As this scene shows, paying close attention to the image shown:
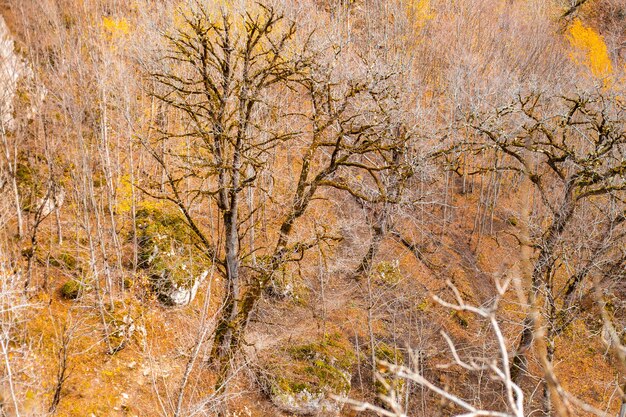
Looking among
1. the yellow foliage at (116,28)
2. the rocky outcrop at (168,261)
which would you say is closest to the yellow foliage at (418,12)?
the yellow foliage at (116,28)

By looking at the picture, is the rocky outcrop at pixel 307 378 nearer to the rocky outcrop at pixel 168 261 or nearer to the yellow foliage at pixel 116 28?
the rocky outcrop at pixel 168 261

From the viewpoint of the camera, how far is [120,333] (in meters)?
11.3

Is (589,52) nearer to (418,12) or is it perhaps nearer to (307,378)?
(418,12)

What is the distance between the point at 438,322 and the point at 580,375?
5.24m

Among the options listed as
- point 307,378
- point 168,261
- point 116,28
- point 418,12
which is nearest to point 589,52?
point 418,12

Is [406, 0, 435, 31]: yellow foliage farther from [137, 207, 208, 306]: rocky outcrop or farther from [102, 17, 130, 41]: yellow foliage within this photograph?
[137, 207, 208, 306]: rocky outcrop

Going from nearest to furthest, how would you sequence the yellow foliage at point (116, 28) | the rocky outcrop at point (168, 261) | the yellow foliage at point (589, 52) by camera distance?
the rocky outcrop at point (168, 261), the yellow foliage at point (116, 28), the yellow foliage at point (589, 52)

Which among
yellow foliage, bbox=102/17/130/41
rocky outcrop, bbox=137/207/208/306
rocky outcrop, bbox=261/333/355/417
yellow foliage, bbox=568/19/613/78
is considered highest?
yellow foliage, bbox=568/19/613/78

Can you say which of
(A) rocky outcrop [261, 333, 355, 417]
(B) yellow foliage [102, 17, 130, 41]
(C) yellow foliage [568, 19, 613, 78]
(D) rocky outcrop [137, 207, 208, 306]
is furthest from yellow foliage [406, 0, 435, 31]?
(A) rocky outcrop [261, 333, 355, 417]

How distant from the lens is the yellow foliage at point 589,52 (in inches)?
1005

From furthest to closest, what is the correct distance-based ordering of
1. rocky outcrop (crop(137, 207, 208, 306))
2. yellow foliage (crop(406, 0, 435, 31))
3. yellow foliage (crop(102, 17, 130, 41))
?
yellow foliage (crop(406, 0, 435, 31)), yellow foliage (crop(102, 17, 130, 41)), rocky outcrop (crop(137, 207, 208, 306))

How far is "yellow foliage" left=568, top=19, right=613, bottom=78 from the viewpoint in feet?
83.7

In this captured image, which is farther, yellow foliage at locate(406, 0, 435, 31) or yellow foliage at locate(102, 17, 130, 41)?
yellow foliage at locate(406, 0, 435, 31)

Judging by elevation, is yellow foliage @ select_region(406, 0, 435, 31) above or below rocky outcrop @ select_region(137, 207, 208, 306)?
above
